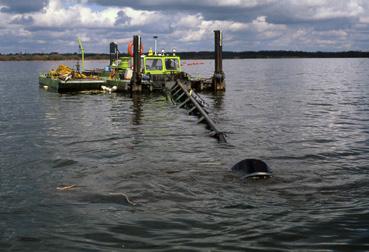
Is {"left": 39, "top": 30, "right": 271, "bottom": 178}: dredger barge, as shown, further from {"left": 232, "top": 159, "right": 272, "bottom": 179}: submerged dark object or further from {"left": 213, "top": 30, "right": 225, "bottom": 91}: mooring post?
{"left": 232, "top": 159, "right": 272, "bottom": 179}: submerged dark object

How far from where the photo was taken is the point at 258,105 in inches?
1097

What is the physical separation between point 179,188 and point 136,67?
21669mm

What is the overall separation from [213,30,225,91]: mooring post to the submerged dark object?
74.2 feet

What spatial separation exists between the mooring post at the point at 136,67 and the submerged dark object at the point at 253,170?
67.6 feet

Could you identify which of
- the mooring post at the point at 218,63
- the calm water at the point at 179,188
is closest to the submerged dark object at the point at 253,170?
the calm water at the point at 179,188

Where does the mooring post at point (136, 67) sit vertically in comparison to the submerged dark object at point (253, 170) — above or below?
above

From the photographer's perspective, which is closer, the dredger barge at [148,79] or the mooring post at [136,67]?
the mooring post at [136,67]

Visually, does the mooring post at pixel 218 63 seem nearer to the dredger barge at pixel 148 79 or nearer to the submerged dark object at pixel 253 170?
the dredger barge at pixel 148 79

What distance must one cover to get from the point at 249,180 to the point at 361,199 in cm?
225

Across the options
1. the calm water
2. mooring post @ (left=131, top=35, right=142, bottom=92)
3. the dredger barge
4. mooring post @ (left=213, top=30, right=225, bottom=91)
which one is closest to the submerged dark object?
the calm water

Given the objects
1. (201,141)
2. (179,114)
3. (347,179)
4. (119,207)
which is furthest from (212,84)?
(119,207)

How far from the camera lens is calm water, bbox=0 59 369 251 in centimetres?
701

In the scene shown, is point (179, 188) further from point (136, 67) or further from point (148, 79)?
point (148, 79)

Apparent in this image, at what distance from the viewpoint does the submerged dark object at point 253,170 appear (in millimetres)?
10012
